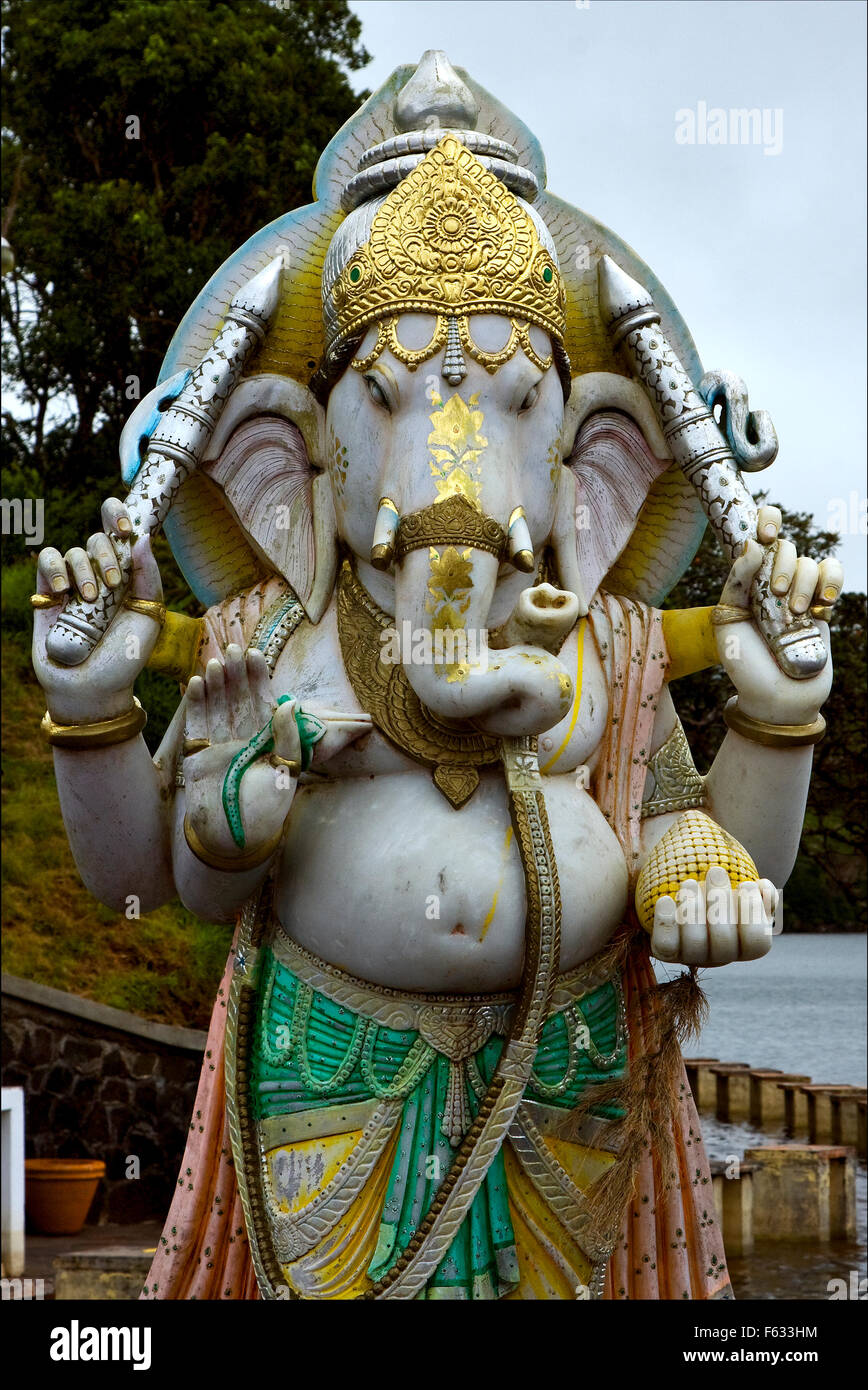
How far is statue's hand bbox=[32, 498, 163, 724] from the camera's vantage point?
325 cm

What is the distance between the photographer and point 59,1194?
10609 millimetres

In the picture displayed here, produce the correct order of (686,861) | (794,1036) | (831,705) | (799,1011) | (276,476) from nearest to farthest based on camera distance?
1. (686,861)
2. (276,476)
3. (831,705)
4. (794,1036)
5. (799,1011)

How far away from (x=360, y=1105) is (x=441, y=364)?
132 centimetres

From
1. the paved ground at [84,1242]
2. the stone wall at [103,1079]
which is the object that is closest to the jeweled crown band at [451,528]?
the paved ground at [84,1242]

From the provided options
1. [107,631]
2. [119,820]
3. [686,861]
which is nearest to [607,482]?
[686,861]

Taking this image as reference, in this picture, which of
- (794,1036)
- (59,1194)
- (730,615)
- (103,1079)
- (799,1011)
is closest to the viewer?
(730,615)

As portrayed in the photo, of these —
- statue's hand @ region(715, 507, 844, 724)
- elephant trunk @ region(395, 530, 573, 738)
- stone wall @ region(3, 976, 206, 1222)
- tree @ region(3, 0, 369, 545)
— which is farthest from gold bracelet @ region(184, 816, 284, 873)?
tree @ region(3, 0, 369, 545)

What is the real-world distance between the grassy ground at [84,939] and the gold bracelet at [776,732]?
333 inches

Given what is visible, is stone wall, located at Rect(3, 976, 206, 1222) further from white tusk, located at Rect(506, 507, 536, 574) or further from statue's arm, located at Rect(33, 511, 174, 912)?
white tusk, located at Rect(506, 507, 536, 574)

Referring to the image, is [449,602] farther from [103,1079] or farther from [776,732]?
[103,1079]

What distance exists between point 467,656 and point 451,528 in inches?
9.0

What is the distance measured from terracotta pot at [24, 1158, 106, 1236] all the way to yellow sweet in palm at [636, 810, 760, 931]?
7983mm
